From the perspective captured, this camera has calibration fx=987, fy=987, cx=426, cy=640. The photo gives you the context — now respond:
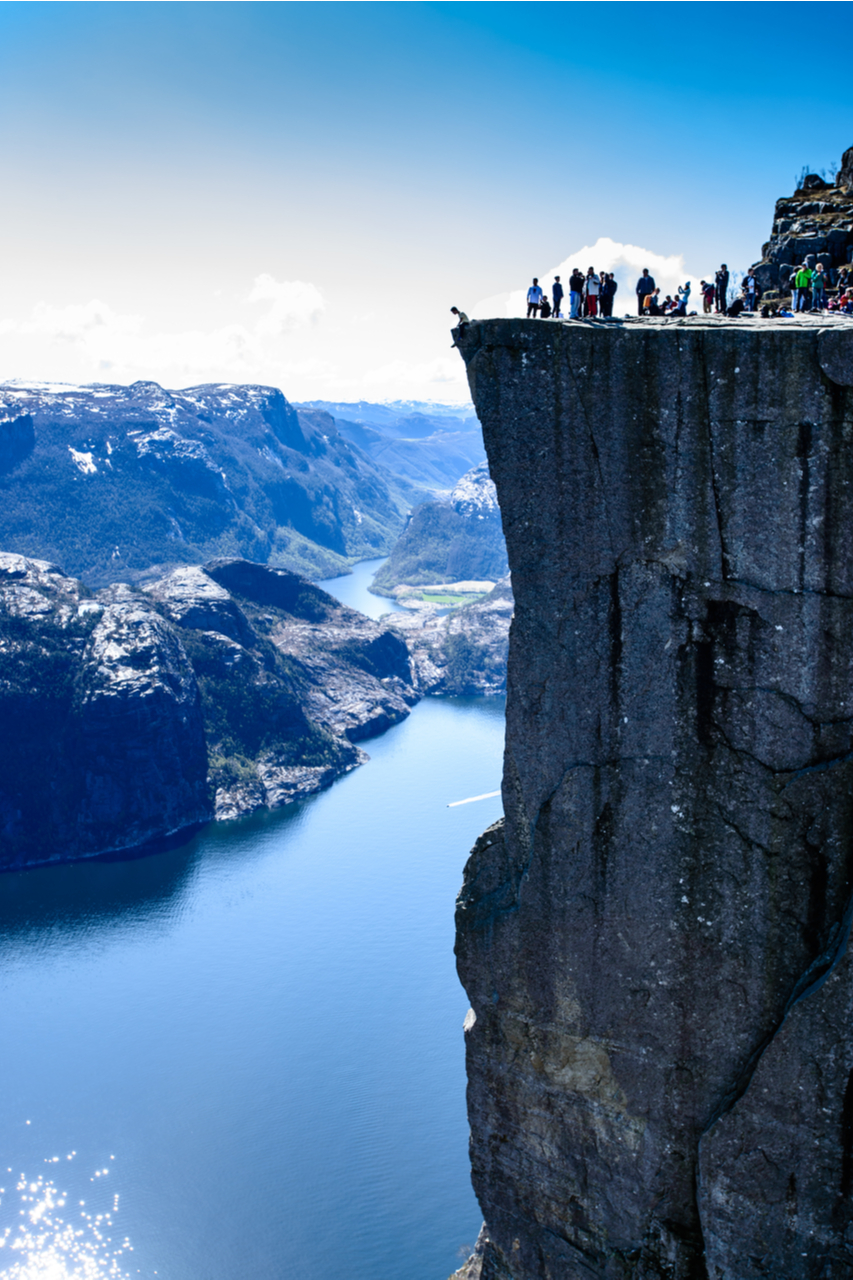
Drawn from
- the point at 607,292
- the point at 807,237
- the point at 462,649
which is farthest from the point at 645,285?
the point at 462,649

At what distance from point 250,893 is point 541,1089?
196 feet

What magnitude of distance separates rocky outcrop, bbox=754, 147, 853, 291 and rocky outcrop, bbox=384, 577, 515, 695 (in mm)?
103532

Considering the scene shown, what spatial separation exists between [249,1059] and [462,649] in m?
94.6

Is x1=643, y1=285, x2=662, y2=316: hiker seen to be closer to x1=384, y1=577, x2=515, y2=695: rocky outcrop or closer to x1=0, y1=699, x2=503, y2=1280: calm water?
x1=0, y1=699, x2=503, y2=1280: calm water

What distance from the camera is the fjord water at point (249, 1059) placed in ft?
119

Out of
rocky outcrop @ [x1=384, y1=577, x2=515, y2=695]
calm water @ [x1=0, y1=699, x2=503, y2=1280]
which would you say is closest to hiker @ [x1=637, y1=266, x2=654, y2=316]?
calm water @ [x1=0, y1=699, x2=503, y2=1280]

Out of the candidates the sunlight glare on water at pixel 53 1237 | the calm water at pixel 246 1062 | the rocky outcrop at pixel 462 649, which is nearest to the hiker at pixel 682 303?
the calm water at pixel 246 1062

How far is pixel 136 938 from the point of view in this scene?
6125cm

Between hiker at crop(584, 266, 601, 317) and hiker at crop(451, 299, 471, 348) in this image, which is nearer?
hiker at crop(451, 299, 471, 348)

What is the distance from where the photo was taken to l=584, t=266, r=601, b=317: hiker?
1310 cm

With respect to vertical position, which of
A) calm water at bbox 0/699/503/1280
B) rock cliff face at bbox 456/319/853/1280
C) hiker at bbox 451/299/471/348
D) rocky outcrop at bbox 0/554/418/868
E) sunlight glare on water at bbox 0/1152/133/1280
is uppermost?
hiker at bbox 451/299/471/348

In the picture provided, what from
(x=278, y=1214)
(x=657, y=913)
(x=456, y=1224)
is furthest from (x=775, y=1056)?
(x=278, y=1214)

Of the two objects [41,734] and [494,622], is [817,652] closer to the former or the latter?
[41,734]

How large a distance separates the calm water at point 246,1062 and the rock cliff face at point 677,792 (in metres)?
27.8
